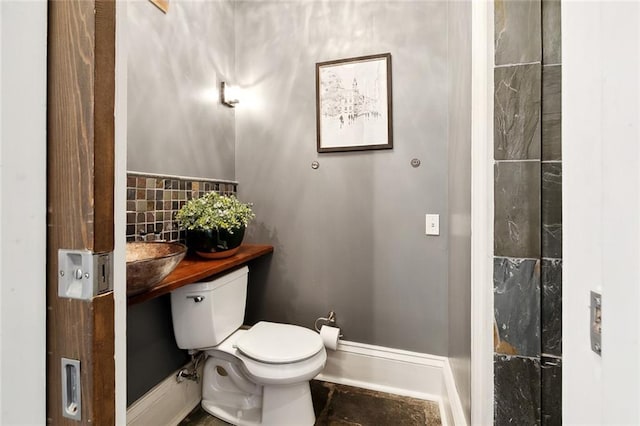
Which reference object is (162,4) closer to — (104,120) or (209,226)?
(209,226)

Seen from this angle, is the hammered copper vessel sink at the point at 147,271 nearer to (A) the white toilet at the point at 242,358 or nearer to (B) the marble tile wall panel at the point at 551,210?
(A) the white toilet at the point at 242,358

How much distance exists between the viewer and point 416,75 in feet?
5.97

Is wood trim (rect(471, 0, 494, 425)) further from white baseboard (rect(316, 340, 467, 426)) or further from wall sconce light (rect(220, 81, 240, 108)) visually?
wall sconce light (rect(220, 81, 240, 108))

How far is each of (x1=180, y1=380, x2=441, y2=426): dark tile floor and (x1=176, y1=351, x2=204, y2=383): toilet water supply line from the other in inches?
8.2

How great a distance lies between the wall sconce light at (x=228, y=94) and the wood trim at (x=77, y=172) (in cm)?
166

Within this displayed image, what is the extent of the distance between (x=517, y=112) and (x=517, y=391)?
93 cm

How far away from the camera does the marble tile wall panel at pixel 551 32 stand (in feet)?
3.20

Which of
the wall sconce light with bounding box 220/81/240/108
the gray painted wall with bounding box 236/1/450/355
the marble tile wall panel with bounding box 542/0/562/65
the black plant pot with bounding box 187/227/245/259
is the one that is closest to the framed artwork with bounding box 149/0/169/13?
the wall sconce light with bounding box 220/81/240/108

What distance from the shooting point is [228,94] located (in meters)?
2.04

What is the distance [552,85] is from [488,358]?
93cm

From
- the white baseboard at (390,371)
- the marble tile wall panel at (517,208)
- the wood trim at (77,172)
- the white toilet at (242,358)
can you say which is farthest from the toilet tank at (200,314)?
the marble tile wall panel at (517,208)
